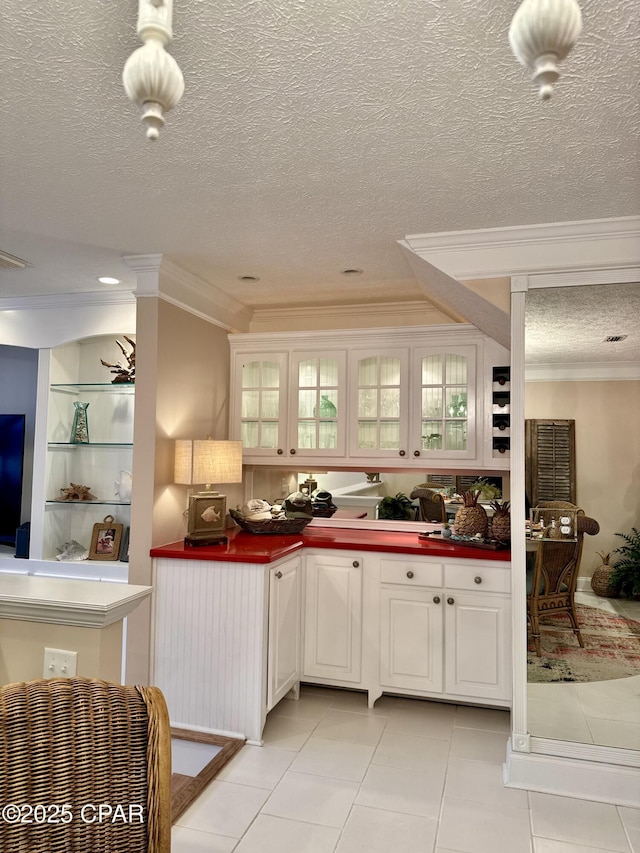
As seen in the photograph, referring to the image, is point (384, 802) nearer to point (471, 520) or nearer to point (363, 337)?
point (471, 520)

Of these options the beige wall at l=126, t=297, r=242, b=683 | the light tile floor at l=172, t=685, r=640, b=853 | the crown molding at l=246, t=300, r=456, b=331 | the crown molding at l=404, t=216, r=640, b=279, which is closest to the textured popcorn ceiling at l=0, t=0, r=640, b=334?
the crown molding at l=404, t=216, r=640, b=279

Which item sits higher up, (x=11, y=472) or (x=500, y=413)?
(x=500, y=413)

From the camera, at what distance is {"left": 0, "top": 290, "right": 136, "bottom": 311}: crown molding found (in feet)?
12.6

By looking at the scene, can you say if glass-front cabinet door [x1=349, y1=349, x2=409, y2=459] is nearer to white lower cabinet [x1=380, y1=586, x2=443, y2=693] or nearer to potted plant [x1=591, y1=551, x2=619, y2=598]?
white lower cabinet [x1=380, y1=586, x2=443, y2=693]

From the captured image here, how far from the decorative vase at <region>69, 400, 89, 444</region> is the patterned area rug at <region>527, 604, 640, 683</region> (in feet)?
9.87

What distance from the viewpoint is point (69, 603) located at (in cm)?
162

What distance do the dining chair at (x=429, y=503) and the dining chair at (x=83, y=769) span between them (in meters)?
2.76

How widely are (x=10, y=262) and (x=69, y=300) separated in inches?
27.8

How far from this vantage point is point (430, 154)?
2.03 metres

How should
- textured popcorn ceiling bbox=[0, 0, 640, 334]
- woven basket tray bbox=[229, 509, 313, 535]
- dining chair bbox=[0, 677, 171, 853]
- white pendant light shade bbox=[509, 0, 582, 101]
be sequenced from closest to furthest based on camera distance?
1. white pendant light shade bbox=[509, 0, 582, 101]
2. dining chair bbox=[0, 677, 171, 853]
3. textured popcorn ceiling bbox=[0, 0, 640, 334]
4. woven basket tray bbox=[229, 509, 313, 535]

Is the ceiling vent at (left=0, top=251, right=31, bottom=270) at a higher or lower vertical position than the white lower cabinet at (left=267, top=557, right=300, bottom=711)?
higher

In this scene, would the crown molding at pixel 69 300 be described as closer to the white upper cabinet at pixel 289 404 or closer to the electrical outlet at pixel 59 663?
the white upper cabinet at pixel 289 404

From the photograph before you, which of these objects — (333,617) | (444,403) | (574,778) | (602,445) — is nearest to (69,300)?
(444,403)

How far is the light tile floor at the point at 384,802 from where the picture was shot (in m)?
2.16
